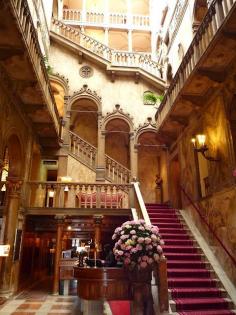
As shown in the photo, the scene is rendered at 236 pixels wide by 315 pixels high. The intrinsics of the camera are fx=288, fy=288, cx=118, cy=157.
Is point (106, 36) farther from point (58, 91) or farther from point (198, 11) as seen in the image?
point (198, 11)

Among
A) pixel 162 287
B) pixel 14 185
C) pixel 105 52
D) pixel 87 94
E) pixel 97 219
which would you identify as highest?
pixel 105 52

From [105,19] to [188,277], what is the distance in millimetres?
18534

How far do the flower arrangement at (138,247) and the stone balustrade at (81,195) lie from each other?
614 cm

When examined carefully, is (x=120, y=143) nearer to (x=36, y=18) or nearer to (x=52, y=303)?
(x=36, y=18)

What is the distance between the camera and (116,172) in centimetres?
1398

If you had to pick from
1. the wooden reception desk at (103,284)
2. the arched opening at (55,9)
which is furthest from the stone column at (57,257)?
the arched opening at (55,9)

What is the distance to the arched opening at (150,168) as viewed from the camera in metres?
16.1

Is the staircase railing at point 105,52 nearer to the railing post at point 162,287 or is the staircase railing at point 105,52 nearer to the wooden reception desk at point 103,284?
the railing post at point 162,287

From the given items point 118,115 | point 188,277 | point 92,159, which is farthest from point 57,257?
point 118,115

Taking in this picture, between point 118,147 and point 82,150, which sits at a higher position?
point 118,147

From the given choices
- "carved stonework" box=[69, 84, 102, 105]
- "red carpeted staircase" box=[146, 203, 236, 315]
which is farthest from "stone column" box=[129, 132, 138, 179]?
"red carpeted staircase" box=[146, 203, 236, 315]

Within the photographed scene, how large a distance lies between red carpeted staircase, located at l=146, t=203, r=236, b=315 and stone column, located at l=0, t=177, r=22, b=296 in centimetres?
482

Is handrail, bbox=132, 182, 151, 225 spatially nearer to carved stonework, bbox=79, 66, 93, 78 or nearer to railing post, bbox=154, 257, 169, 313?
railing post, bbox=154, 257, 169, 313

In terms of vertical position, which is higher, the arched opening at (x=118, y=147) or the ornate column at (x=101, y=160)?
the arched opening at (x=118, y=147)
